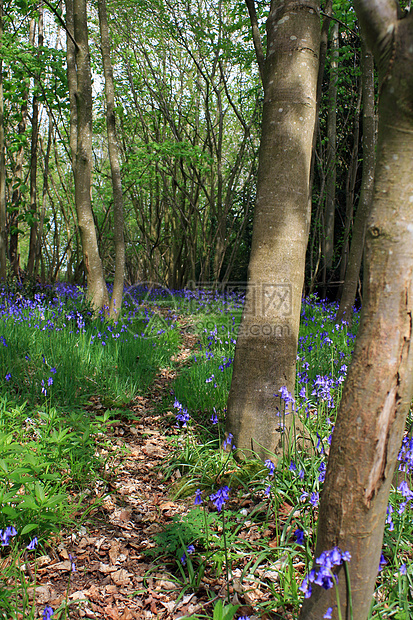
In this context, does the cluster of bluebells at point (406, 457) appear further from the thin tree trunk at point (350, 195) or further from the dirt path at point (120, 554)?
the thin tree trunk at point (350, 195)

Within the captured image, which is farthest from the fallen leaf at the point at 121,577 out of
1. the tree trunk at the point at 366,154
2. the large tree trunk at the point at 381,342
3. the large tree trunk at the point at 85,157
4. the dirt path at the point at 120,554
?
the tree trunk at the point at 366,154

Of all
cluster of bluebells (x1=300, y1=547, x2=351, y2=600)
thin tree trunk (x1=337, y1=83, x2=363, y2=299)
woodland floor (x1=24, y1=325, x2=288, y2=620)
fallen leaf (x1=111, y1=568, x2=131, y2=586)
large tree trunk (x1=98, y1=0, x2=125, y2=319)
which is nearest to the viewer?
cluster of bluebells (x1=300, y1=547, x2=351, y2=600)

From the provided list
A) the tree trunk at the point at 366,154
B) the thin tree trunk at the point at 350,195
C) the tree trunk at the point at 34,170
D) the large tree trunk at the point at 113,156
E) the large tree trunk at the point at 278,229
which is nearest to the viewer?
the large tree trunk at the point at 278,229

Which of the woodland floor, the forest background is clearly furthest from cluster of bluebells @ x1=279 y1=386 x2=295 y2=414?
the forest background

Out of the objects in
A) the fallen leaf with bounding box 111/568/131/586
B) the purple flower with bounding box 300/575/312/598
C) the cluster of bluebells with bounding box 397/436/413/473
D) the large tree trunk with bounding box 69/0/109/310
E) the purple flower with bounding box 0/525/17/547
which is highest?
the large tree trunk with bounding box 69/0/109/310

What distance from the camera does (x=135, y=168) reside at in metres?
7.89

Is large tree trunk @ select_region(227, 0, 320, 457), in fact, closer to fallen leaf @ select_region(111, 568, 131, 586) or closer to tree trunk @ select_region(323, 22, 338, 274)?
fallen leaf @ select_region(111, 568, 131, 586)

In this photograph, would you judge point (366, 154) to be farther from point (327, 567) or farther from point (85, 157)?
point (327, 567)

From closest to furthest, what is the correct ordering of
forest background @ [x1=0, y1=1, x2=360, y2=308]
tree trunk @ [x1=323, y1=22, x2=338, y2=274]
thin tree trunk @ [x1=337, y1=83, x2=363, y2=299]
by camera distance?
1. forest background @ [x1=0, y1=1, x2=360, y2=308]
2. thin tree trunk @ [x1=337, y1=83, x2=363, y2=299]
3. tree trunk @ [x1=323, y1=22, x2=338, y2=274]

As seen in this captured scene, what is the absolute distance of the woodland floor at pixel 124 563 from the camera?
164cm

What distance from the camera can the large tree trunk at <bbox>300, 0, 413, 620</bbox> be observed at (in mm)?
1062

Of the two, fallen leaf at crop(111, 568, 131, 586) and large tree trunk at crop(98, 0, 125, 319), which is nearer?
fallen leaf at crop(111, 568, 131, 586)

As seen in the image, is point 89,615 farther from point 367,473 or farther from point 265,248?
point 265,248

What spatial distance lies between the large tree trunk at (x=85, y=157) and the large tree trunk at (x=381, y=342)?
489cm
